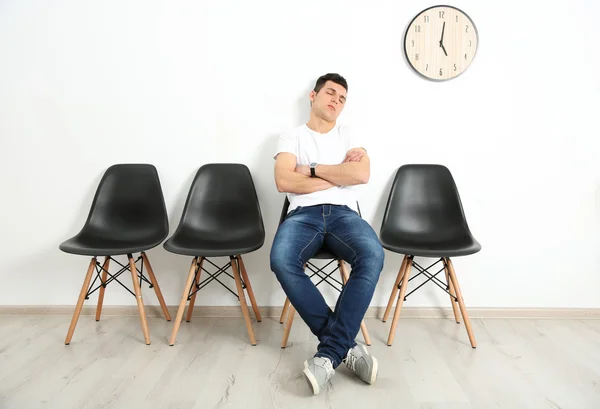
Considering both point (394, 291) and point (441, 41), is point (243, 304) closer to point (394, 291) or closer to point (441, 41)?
point (394, 291)

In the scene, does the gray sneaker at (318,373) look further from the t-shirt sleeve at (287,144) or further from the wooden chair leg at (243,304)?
the t-shirt sleeve at (287,144)

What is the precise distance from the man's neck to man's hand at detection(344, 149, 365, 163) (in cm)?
18

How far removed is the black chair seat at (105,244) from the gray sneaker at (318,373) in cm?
100

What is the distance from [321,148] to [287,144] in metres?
0.17

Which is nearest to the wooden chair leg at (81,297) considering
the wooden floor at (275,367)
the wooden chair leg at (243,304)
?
the wooden floor at (275,367)

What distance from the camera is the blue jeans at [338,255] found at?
1936mm

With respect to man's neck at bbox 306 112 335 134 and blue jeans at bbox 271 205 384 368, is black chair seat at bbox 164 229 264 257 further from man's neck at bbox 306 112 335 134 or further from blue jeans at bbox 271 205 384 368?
man's neck at bbox 306 112 335 134

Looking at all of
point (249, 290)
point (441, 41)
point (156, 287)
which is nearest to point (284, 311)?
point (249, 290)

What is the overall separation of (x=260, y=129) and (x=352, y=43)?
0.67 m

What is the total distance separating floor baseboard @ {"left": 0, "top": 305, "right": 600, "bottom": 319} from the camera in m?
2.63

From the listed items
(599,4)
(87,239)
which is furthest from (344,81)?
(87,239)

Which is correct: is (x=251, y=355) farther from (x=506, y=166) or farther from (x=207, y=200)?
(x=506, y=166)

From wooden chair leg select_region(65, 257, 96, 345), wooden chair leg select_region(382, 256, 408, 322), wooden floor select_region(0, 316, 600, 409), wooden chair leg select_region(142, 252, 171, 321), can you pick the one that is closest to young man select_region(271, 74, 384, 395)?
wooden floor select_region(0, 316, 600, 409)

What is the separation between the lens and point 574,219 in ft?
8.55
